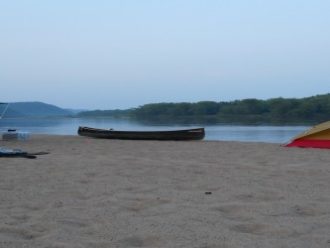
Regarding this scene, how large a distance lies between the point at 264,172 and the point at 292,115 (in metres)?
30.4

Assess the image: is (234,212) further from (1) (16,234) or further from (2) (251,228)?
(1) (16,234)

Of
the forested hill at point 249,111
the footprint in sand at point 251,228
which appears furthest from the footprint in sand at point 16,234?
the forested hill at point 249,111

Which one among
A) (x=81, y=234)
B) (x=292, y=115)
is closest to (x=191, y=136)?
(x=81, y=234)

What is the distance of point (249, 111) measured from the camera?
1593 inches

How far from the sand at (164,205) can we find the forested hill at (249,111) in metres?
25.0

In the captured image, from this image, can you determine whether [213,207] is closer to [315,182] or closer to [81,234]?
[81,234]

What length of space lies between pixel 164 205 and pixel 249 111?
36.4 metres

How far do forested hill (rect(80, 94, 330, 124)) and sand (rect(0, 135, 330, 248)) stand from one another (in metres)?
25.0

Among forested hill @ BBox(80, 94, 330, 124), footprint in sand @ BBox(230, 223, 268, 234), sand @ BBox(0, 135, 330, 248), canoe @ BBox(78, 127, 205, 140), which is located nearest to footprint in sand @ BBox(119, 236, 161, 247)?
sand @ BBox(0, 135, 330, 248)

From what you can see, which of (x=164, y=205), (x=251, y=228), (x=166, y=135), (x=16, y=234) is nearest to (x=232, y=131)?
(x=166, y=135)

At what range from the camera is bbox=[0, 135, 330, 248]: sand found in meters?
3.57

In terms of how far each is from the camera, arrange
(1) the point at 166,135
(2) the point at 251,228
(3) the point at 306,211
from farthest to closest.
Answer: (1) the point at 166,135, (3) the point at 306,211, (2) the point at 251,228

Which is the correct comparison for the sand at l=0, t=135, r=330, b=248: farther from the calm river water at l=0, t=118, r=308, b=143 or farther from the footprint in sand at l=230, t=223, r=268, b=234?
the calm river water at l=0, t=118, r=308, b=143

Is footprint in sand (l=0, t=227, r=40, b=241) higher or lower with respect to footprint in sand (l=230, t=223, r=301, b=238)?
higher
